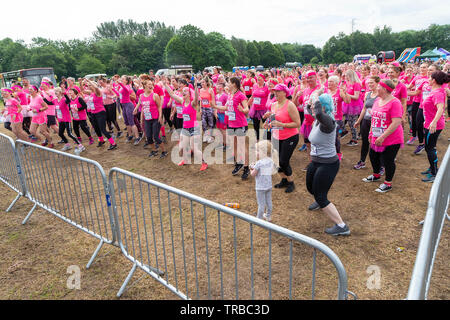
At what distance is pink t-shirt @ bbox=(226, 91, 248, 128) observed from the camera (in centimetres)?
615

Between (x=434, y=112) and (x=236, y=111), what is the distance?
3.79 meters

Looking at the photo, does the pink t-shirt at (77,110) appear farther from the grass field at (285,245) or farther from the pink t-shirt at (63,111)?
the grass field at (285,245)

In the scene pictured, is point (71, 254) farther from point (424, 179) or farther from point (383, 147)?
point (424, 179)

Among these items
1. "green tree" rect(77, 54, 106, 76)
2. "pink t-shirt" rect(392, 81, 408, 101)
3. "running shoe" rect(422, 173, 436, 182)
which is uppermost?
"green tree" rect(77, 54, 106, 76)

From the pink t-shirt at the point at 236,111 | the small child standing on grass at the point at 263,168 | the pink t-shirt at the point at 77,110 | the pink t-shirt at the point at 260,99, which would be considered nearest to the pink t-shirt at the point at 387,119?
the small child standing on grass at the point at 263,168

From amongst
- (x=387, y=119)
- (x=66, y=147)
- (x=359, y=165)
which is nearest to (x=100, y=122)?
(x=66, y=147)

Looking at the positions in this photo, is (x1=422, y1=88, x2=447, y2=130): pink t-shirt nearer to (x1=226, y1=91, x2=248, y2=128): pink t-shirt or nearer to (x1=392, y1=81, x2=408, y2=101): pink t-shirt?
(x1=392, y1=81, x2=408, y2=101): pink t-shirt

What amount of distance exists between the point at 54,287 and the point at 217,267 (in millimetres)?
1893

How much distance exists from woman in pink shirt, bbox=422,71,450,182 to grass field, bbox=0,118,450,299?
A: 653 mm

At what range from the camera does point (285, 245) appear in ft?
12.5

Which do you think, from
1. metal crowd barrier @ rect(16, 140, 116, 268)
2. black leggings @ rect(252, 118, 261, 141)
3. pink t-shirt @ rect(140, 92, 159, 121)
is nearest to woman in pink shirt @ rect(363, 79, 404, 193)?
black leggings @ rect(252, 118, 261, 141)

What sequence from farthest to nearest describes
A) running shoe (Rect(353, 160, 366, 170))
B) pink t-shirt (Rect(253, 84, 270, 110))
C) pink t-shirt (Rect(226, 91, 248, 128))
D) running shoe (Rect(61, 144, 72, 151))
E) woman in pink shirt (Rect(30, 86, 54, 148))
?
running shoe (Rect(61, 144, 72, 151))
woman in pink shirt (Rect(30, 86, 54, 148))
pink t-shirt (Rect(253, 84, 270, 110))
running shoe (Rect(353, 160, 366, 170))
pink t-shirt (Rect(226, 91, 248, 128))

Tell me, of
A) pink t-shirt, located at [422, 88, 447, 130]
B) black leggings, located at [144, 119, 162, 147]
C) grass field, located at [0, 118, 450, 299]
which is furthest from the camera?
black leggings, located at [144, 119, 162, 147]

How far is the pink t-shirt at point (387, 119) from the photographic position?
4.57 meters
